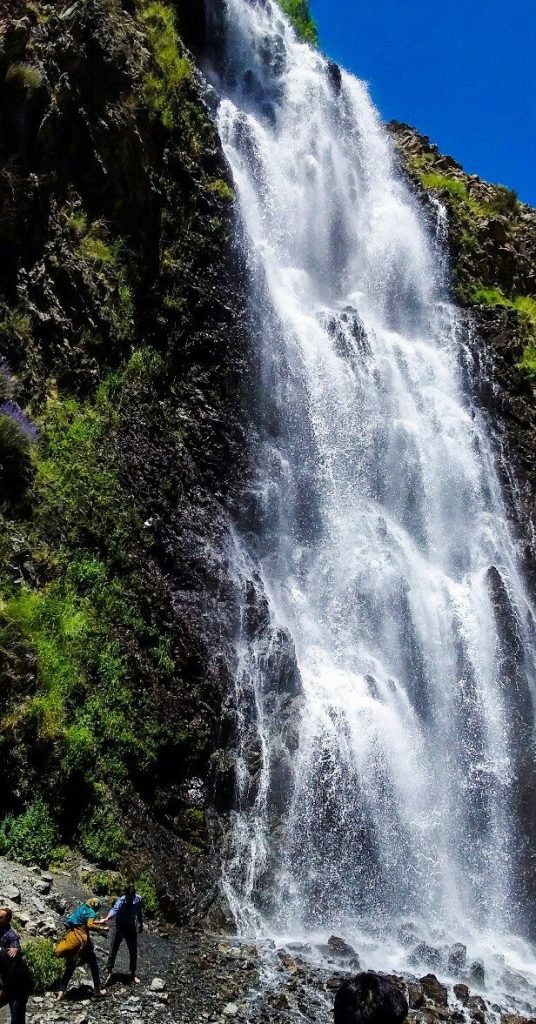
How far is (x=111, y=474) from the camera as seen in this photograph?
16.0m

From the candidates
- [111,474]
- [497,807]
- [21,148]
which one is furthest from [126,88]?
[497,807]

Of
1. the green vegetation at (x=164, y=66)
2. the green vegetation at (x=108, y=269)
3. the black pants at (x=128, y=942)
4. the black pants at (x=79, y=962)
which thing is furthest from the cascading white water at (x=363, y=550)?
the black pants at (x=79, y=962)

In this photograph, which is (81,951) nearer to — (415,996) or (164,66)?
(415,996)

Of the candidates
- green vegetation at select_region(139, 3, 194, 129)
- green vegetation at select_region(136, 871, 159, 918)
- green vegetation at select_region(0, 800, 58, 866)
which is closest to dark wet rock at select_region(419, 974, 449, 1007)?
green vegetation at select_region(136, 871, 159, 918)

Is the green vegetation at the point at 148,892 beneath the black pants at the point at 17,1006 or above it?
above

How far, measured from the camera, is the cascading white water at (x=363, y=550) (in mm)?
14188

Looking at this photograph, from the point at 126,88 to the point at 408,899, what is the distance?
18.1m

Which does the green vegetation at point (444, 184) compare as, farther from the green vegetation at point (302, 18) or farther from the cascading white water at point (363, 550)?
the green vegetation at point (302, 18)

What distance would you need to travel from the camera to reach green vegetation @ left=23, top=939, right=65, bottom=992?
340 inches

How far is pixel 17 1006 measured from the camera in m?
7.21

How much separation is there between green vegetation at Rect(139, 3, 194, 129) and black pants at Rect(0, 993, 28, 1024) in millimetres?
18678

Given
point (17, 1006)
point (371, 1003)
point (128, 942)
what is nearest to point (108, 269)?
point (128, 942)

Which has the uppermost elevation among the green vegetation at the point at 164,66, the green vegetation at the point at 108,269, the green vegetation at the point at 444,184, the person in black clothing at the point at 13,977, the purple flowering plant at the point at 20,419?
the green vegetation at the point at 444,184

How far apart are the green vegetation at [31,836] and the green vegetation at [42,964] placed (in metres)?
2.03
